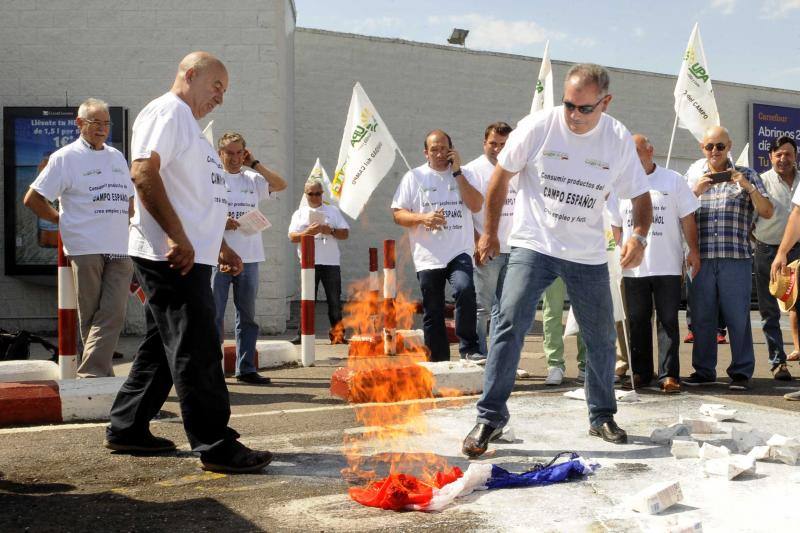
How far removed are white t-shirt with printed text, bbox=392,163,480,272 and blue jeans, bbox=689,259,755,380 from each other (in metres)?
2.05

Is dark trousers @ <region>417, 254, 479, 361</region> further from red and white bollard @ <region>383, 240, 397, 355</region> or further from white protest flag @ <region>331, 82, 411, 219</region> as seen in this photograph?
white protest flag @ <region>331, 82, 411, 219</region>

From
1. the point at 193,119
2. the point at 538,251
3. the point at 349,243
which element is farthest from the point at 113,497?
the point at 349,243

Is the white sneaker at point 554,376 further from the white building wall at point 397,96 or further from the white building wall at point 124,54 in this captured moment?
the white building wall at point 397,96

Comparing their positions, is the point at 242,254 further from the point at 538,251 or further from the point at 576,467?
the point at 576,467

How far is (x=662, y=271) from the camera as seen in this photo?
698 cm

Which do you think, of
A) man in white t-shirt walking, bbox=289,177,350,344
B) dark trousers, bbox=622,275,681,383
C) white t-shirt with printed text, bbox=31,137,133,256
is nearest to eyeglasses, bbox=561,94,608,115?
dark trousers, bbox=622,275,681,383

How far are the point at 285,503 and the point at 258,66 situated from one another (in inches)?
368

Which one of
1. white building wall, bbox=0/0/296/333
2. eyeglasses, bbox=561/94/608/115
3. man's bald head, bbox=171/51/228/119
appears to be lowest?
eyeglasses, bbox=561/94/608/115

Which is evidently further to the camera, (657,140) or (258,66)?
(657,140)

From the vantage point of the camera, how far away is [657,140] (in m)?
23.2

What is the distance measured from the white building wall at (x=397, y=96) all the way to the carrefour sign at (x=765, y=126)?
7.12 meters

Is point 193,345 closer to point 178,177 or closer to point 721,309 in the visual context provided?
point 178,177

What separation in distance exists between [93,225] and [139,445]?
2492mm

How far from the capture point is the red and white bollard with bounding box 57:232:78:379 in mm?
6422
